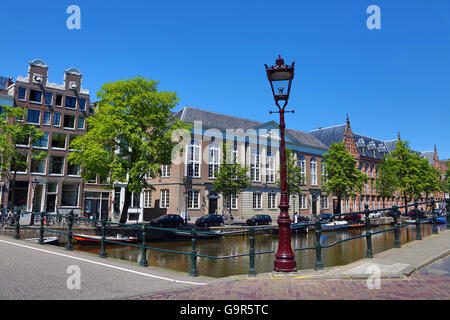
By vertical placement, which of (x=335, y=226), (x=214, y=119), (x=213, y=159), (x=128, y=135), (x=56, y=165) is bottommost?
(x=335, y=226)

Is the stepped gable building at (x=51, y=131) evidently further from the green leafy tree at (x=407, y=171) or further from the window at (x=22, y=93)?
the green leafy tree at (x=407, y=171)

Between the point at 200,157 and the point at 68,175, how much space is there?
15.4 meters

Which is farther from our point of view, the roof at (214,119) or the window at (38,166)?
the roof at (214,119)

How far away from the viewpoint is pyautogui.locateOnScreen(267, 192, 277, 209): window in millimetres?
49725

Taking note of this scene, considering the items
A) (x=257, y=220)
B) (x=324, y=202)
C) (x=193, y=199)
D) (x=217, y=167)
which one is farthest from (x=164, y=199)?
(x=324, y=202)

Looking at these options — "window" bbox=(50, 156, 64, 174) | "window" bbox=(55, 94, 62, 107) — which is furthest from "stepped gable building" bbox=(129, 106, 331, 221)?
"window" bbox=(55, 94, 62, 107)

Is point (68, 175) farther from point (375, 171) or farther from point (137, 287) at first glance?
point (375, 171)

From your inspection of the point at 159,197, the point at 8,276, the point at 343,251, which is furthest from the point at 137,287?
the point at 159,197

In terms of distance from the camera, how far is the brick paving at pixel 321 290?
5.44m

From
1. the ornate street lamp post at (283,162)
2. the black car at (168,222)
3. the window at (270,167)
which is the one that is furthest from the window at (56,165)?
the ornate street lamp post at (283,162)

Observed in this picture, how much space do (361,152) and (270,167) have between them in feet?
86.9

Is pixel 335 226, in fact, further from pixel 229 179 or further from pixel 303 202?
pixel 303 202

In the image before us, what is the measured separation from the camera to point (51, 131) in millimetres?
35969

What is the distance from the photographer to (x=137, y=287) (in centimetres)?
634
